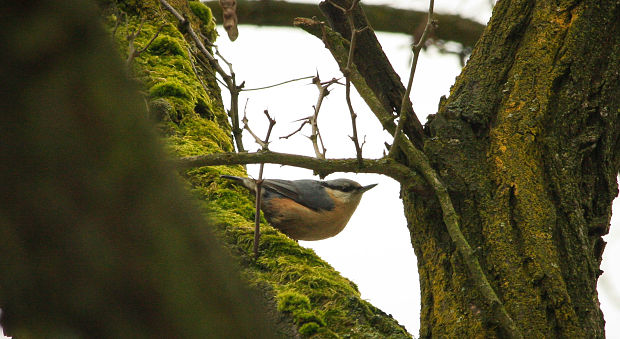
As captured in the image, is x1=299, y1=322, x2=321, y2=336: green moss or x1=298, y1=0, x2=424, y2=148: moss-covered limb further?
x1=298, y1=0, x2=424, y2=148: moss-covered limb

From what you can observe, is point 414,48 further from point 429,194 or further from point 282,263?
point 282,263

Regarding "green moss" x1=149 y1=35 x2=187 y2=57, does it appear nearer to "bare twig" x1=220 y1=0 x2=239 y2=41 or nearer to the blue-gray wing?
"bare twig" x1=220 y1=0 x2=239 y2=41

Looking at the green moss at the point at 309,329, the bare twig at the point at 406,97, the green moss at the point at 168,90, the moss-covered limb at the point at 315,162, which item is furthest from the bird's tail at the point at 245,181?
the green moss at the point at 309,329

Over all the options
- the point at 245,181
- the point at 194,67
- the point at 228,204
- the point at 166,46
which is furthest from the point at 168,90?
the point at 228,204

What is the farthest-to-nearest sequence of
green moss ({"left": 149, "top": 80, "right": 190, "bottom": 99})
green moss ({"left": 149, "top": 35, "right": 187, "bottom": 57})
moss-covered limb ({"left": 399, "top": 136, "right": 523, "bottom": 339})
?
green moss ({"left": 149, "top": 35, "right": 187, "bottom": 57}), green moss ({"left": 149, "top": 80, "right": 190, "bottom": 99}), moss-covered limb ({"left": 399, "top": 136, "right": 523, "bottom": 339})

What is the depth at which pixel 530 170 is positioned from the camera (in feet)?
7.50

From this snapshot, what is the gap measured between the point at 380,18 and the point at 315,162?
348cm

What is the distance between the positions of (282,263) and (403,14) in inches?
141

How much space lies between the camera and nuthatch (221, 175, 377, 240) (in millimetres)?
4238

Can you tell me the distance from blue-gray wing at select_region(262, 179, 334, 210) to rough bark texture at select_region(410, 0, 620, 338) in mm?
1944

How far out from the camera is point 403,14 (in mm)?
5504

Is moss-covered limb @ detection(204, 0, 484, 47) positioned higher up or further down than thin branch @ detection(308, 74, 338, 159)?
higher up

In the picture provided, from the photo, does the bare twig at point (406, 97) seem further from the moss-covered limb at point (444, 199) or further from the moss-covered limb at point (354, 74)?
the moss-covered limb at point (354, 74)

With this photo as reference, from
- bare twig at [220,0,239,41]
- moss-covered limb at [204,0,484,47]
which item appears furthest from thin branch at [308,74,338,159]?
moss-covered limb at [204,0,484,47]
